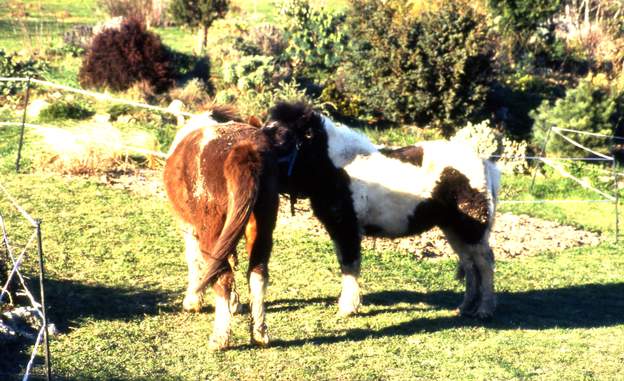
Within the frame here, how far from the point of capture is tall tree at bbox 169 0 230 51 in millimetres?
23641

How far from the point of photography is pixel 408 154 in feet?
31.7

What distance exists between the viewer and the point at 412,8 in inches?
888

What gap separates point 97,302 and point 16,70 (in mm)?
12234

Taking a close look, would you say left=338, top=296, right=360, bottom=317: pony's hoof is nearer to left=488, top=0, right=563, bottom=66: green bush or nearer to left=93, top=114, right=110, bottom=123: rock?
left=93, top=114, right=110, bottom=123: rock

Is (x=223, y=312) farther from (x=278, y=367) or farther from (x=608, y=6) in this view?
(x=608, y=6)

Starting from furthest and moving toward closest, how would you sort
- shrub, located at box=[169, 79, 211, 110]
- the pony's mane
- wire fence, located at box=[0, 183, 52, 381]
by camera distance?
1. shrub, located at box=[169, 79, 211, 110]
2. the pony's mane
3. wire fence, located at box=[0, 183, 52, 381]

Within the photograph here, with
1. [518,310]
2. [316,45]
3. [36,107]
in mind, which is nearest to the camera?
[518,310]

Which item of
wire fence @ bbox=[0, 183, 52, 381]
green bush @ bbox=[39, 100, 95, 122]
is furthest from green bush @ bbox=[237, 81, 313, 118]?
wire fence @ bbox=[0, 183, 52, 381]

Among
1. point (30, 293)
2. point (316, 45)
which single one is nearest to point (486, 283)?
point (30, 293)

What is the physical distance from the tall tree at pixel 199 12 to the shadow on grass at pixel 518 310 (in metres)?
14.4

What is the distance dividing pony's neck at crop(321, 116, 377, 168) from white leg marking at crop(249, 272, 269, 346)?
6.88 ft

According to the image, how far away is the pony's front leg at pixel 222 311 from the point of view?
24.9 feet

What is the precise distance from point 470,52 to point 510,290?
9.46m

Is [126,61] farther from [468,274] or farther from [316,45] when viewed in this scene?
[468,274]
